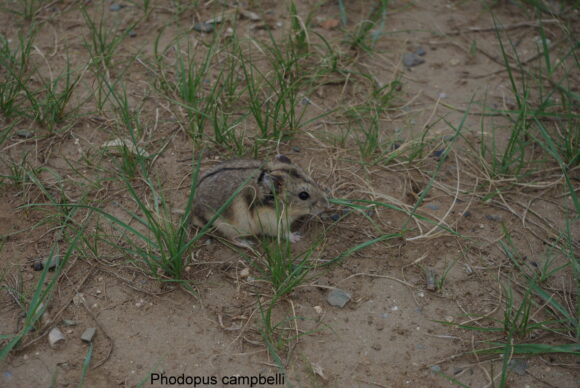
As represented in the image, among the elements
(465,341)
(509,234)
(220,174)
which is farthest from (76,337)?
(509,234)

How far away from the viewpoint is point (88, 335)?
423 centimetres

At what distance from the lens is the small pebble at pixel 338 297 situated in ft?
15.0

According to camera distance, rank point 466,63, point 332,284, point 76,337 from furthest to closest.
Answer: point 466,63 < point 332,284 < point 76,337

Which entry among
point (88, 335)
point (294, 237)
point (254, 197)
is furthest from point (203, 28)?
point (88, 335)

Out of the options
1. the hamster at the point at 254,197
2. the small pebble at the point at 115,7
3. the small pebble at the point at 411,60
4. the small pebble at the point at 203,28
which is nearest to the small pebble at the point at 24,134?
the hamster at the point at 254,197

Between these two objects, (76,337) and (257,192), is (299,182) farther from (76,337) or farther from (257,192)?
(76,337)

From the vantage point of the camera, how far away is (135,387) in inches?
157

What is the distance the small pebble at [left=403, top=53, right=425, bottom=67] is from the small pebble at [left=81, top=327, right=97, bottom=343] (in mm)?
4697

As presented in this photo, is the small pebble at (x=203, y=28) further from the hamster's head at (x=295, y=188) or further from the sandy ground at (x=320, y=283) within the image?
the hamster's head at (x=295, y=188)

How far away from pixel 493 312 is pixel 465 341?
390 millimetres

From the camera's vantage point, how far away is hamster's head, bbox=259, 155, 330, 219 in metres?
4.98

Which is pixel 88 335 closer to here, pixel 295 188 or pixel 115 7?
pixel 295 188

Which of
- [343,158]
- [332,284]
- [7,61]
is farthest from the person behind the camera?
[7,61]

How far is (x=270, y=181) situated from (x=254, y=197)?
0.27 metres
